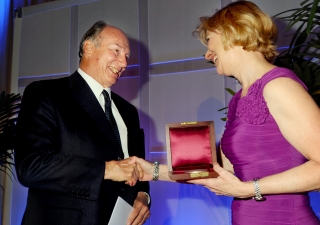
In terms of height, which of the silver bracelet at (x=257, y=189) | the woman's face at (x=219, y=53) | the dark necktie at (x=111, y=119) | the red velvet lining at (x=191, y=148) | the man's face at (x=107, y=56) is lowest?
the silver bracelet at (x=257, y=189)

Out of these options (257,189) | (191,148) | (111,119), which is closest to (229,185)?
(257,189)

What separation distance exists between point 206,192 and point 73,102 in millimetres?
2081

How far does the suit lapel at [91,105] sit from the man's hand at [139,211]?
0.36 meters

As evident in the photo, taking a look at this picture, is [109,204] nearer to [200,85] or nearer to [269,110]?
[269,110]

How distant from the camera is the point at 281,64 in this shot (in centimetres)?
243

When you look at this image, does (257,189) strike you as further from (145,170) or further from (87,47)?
(87,47)

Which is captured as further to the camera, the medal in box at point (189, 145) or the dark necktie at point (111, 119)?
the dark necktie at point (111, 119)

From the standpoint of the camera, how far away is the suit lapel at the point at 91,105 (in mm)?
1989

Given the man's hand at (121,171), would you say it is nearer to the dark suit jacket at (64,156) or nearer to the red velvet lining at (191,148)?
the dark suit jacket at (64,156)

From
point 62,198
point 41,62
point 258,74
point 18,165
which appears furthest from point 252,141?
point 41,62

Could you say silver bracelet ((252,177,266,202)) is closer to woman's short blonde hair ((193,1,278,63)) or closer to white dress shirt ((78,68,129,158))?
woman's short blonde hair ((193,1,278,63))

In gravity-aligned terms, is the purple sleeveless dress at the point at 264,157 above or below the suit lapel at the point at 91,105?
below

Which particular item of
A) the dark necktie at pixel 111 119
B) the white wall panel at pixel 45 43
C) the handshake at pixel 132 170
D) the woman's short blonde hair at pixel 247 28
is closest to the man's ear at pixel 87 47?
the dark necktie at pixel 111 119

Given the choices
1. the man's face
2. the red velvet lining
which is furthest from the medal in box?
the man's face
